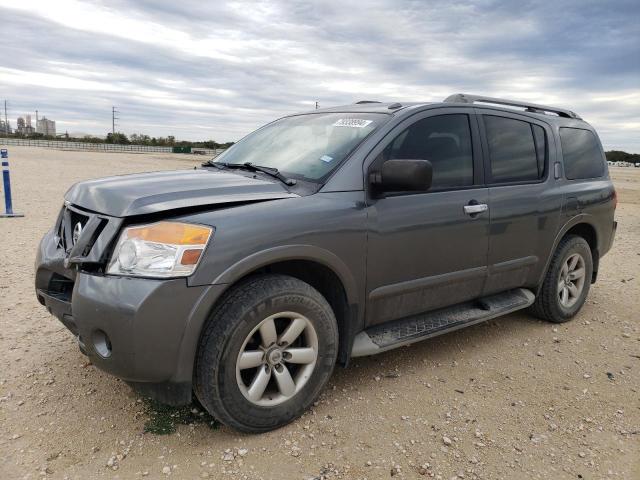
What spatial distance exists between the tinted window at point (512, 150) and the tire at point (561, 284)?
2.56 feet

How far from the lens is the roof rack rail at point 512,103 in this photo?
389 cm

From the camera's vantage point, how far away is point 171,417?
288 cm

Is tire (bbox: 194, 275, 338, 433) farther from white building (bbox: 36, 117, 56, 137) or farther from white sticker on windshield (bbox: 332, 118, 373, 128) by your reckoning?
white building (bbox: 36, 117, 56, 137)

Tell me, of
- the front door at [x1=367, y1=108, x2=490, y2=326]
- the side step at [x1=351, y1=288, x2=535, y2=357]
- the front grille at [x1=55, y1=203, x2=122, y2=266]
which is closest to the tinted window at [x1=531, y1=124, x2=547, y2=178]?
the front door at [x1=367, y1=108, x2=490, y2=326]

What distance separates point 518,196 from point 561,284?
1206mm

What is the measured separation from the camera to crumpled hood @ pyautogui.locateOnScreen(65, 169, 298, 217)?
8.42ft

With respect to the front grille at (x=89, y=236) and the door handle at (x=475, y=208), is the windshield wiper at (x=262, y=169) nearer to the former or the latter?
the front grille at (x=89, y=236)

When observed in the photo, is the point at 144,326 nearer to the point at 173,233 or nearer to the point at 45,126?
the point at 173,233

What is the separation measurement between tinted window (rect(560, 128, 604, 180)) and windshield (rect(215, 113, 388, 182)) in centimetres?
211

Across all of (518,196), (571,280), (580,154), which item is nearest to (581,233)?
(571,280)

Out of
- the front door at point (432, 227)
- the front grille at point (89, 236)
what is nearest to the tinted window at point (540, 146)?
the front door at point (432, 227)

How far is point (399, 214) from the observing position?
10.4ft

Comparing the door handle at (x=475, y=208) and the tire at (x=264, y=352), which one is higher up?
the door handle at (x=475, y=208)

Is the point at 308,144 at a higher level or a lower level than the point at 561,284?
higher
